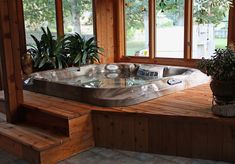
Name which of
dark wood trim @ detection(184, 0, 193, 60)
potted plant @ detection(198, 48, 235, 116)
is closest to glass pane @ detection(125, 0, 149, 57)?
dark wood trim @ detection(184, 0, 193, 60)

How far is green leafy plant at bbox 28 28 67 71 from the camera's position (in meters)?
5.02

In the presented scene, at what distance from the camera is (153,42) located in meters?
5.88


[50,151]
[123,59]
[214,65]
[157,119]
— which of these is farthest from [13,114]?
[123,59]

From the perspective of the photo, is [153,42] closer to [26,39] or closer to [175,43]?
[175,43]

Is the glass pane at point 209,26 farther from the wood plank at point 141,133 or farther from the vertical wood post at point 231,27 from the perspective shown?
the wood plank at point 141,133

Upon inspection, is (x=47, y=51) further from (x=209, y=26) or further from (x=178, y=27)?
(x=209, y=26)

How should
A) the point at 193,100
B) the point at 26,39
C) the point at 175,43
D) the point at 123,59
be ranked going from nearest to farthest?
the point at 193,100, the point at 26,39, the point at 175,43, the point at 123,59

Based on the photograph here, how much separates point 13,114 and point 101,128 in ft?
3.55

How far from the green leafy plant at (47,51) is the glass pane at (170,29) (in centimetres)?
192

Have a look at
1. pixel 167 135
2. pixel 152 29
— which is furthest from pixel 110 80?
pixel 167 135

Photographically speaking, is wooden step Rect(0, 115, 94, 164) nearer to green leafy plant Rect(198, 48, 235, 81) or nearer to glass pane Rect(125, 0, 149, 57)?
green leafy plant Rect(198, 48, 235, 81)

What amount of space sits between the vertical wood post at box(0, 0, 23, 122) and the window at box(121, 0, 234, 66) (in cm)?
304

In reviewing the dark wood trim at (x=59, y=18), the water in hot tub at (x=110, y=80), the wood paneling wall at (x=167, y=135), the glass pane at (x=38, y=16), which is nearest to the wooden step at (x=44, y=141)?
the wood paneling wall at (x=167, y=135)

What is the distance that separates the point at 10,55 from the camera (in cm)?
336
